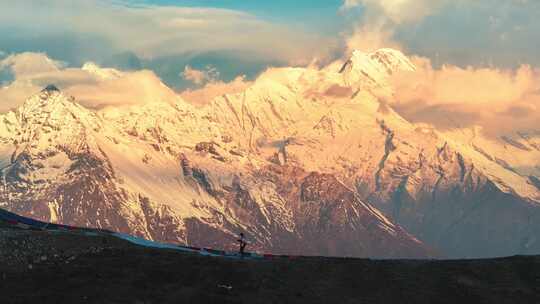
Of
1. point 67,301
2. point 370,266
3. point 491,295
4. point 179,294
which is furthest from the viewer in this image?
point 370,266

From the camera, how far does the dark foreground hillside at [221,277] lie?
108000 mm

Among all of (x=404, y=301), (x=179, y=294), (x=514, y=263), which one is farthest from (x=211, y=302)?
(x=514, y=263)

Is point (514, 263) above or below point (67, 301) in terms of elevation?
above

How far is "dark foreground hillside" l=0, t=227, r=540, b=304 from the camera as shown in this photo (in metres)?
108

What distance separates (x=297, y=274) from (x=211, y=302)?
17.4 m

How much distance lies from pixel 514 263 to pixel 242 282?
3836 cm

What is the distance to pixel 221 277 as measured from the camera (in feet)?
382

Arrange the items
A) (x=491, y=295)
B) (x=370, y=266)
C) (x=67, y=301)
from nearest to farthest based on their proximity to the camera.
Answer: (x=67, y=301)
(x=491, y=295)
(x=370, y=266)

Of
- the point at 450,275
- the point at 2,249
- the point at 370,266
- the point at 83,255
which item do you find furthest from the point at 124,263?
the point at 450,275

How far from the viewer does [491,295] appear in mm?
116625

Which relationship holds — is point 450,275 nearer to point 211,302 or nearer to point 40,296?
point 211,302

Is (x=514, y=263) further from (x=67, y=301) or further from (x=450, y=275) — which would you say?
(x=67, y=301)

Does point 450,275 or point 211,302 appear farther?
point 450,275

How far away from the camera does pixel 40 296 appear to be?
10338cm
